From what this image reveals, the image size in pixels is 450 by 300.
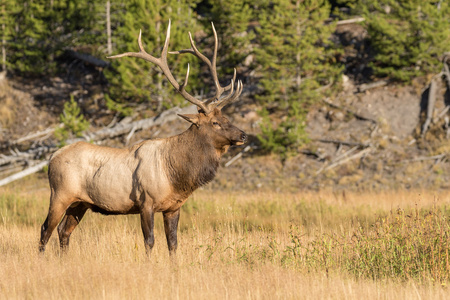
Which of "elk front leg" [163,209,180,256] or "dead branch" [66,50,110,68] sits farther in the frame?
"dead branch" [66,50,110,68]

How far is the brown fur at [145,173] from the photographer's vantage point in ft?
23.0

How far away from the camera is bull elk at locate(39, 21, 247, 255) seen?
23.0ft

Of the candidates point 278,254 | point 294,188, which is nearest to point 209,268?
point 278,254

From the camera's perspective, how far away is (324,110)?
2244 centimetres

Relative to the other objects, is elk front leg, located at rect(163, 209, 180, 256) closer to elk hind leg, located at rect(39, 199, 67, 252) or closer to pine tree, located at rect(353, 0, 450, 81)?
elk hind leg, located at rect(39, 199, 67, 252)

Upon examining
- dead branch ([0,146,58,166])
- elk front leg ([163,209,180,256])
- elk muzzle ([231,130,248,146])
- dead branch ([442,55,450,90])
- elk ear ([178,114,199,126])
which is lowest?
dead branch ([0,146,58,166])

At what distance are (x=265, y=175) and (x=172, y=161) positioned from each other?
12.7m

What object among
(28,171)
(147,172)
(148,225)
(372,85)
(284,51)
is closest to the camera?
(148,225)

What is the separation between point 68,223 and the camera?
7566 millimetres

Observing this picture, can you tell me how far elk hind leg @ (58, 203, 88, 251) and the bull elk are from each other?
2.1 inches

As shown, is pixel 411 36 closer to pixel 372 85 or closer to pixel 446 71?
pixel 446 71

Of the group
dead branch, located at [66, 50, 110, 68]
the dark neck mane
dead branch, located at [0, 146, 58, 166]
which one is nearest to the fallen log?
dead branch, located at [0, 146, 58, 166]

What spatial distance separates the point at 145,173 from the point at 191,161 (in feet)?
1.95

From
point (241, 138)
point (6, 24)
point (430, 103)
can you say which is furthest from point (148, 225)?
point (6, 24)
